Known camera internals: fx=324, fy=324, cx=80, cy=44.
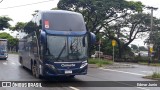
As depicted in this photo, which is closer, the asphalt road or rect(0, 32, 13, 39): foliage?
the asphalt road

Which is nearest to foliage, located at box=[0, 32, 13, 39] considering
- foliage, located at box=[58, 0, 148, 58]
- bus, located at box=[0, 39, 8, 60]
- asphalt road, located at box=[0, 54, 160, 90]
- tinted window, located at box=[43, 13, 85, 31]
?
foliage, located at box=[58, 0, 148, 58]

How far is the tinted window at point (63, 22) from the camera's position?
16.4m

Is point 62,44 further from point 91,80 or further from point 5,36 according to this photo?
point 5,36

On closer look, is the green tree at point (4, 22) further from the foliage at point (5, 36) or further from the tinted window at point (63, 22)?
the tinted window at point (63, 22)

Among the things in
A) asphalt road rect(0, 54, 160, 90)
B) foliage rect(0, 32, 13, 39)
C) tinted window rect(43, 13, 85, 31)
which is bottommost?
asphalt road rect(0, 54, 160, 90)

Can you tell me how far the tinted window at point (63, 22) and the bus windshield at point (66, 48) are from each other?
1.75 ft

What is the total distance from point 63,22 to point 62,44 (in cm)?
120

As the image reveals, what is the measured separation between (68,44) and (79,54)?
2.48ft

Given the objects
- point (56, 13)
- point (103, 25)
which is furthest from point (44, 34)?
point (103, 25)

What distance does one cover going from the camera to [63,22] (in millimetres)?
16578

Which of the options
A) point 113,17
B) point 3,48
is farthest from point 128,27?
point 3,48

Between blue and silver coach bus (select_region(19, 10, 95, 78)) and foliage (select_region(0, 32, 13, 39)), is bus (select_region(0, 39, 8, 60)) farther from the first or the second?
foliage (select_region(0, 32, 13, 39))

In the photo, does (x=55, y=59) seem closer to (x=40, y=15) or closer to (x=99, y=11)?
(x=40, y=15)

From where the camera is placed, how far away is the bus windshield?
1598 centimetres
